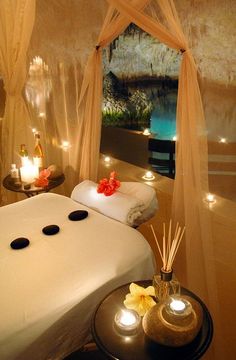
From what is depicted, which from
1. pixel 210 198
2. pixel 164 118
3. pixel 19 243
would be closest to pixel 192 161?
pixel 210 198

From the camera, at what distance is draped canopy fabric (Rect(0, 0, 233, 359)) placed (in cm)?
172

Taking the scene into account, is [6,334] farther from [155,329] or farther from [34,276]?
[155,329]

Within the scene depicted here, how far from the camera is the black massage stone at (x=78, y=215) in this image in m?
1.90

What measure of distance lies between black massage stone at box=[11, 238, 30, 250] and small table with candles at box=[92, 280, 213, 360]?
0.57 metres

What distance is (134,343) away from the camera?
3.80 ft

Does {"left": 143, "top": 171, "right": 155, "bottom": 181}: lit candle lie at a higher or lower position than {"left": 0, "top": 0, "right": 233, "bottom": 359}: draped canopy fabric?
lower

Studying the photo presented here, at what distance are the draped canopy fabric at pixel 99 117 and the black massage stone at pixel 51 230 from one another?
74 cm

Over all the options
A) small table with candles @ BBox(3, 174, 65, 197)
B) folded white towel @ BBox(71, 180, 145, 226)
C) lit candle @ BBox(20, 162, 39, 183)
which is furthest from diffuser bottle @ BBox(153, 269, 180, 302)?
lit candle @ BBox(20, 162, 39, 183)

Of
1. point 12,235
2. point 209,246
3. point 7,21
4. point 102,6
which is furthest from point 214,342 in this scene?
point 7,21

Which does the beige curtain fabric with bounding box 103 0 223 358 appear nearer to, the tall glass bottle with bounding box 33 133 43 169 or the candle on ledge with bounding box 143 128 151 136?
the tall glass bottle with bounding box 33 133 43 169

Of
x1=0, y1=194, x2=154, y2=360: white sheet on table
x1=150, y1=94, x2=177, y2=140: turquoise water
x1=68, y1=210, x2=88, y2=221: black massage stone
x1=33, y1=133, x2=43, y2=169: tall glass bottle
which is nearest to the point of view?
x1=0, y1=194, x2=154, y2=360: white sheet on table

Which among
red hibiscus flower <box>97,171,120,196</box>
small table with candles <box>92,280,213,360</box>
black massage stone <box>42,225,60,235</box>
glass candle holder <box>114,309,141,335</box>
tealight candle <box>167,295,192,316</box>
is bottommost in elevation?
small table with candles <box>92,280,213,360</box>

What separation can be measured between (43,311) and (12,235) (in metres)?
0.64

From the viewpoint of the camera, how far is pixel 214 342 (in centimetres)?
167
